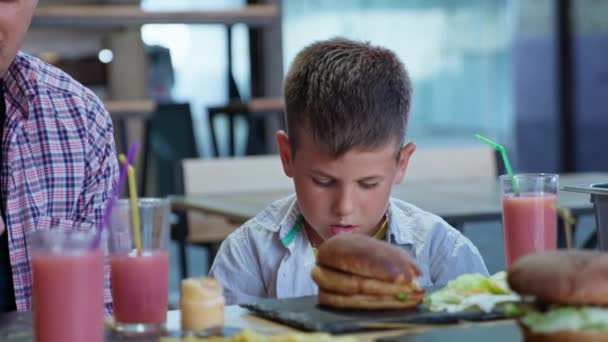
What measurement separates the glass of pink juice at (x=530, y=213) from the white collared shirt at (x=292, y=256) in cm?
23

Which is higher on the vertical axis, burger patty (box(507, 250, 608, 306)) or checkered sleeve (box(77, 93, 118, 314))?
checkered sleeve (box(77, 93, 118, 314))

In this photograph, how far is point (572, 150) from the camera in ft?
29.6

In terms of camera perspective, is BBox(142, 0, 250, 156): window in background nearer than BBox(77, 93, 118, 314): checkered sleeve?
No

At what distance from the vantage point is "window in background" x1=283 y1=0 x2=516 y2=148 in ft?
28.3

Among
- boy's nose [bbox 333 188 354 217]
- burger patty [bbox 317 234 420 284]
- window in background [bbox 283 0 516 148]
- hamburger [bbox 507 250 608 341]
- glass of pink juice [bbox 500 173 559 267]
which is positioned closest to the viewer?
hamburger [bbox 507 250 608 341]

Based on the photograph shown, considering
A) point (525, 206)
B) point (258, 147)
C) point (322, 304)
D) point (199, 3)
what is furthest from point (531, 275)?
point (199, 3)

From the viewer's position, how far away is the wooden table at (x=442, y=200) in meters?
3.31

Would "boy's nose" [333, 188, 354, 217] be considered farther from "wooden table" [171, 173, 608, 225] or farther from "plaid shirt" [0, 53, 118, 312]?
"wooden table" [171, 173, 608, 225]

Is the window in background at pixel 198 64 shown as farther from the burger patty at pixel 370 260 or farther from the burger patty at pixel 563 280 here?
the burger patty at pixel 563 280

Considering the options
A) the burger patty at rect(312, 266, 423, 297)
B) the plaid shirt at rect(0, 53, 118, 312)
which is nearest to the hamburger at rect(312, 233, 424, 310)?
the burger patty at rect(312, 266, 423, 297)

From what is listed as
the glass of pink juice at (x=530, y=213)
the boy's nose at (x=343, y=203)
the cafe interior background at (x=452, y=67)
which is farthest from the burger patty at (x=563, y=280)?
the cafe interior background at (x=452, y=67)

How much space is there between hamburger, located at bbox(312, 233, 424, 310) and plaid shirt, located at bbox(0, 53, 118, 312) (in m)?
0.90

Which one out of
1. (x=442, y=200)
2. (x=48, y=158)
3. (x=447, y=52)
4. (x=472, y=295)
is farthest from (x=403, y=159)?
(x=447, y=52)

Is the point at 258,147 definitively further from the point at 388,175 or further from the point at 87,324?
the point at 87,324
